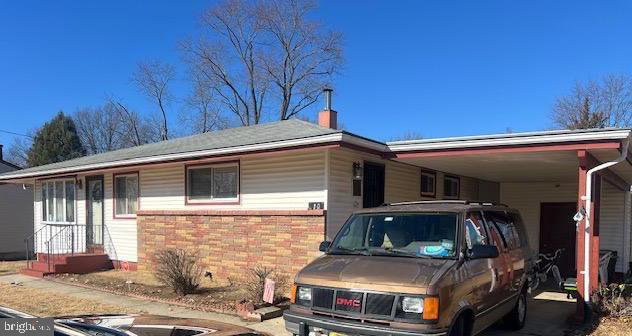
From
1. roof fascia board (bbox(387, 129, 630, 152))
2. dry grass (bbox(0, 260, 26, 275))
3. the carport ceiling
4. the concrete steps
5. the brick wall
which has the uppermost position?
roof fascia board (bbox(387, 129, 630, 152))

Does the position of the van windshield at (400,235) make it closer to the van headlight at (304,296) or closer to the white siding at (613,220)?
the van headlight at (304,296)

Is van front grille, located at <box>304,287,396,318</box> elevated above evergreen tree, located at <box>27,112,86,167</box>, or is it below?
below

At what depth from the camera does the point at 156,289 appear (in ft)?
37.1

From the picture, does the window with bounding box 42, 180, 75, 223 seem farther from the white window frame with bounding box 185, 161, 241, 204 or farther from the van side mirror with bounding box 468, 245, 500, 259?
the van side mirror with bounding box 468, 245, 500, 259

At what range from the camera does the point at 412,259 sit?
18.8 feet

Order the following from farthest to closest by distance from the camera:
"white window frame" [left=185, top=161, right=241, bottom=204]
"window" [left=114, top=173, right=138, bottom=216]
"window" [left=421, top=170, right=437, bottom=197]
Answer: "window" [left=114, top=173, right=138, bottom=216] < "window" [left=421, top=170, right=437, bottom=197] < "white window frame" [left=185, top=161, right=241, bottom=204]

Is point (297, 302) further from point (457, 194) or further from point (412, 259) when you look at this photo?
point (457, 194)

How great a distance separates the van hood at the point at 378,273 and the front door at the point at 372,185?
5372 millimetres

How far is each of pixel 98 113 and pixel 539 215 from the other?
48.5 m

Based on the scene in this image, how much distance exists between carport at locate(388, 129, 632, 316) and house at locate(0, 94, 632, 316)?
3 cm

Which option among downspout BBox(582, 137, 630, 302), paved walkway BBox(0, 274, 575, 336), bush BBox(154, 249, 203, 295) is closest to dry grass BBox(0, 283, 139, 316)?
paved walkway BBox(0, 274, 575, 336)

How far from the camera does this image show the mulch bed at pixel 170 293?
31.0 ft

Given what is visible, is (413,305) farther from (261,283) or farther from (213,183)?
(213,183)

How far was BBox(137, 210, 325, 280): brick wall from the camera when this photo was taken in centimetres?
1045
